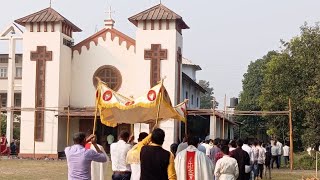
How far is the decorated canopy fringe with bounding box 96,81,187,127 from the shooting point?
1578 centimetres

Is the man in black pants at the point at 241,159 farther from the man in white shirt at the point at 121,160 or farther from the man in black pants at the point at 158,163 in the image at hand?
the man in black pants at the point at 158,163

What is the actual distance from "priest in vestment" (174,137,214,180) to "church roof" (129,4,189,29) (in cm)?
2253

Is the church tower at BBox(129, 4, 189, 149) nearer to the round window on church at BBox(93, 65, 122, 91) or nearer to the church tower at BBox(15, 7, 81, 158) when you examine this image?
the round window on church at BBox(93, 65, 122, 91)

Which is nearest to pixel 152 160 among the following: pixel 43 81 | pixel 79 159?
pixel 79 159

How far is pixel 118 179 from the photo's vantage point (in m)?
10.7

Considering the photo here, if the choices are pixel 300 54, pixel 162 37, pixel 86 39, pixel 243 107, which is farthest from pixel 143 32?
pixel 243 107

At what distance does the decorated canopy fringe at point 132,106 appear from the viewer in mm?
15781

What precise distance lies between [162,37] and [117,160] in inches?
836

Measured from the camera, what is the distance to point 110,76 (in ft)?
108

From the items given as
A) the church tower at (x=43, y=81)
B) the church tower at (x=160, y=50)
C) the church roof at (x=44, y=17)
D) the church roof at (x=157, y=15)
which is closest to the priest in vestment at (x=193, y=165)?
the church tower at (x=160, y=50)

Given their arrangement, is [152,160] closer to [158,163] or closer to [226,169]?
[158,163]

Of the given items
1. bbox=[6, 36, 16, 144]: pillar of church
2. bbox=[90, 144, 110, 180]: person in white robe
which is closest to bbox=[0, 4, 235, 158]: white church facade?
bbox=[6, 36, 16, 144]: pillar of church

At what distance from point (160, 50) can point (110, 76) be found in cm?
350

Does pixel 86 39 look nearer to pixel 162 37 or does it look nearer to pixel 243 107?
pixel 162 37
